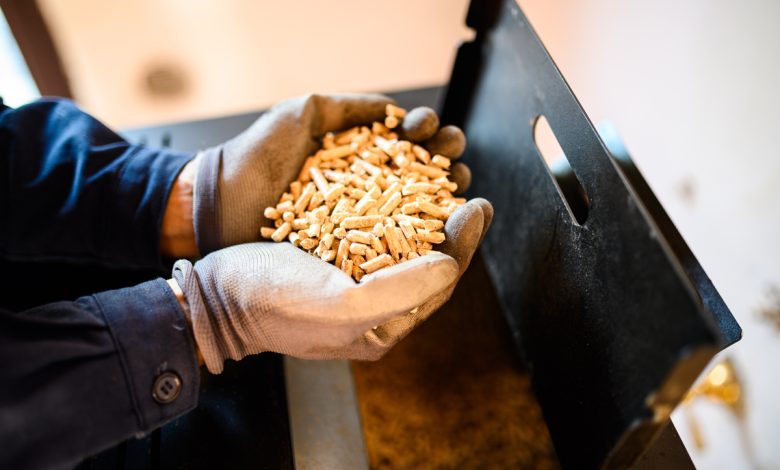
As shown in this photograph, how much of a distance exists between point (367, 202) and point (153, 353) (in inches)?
12.7

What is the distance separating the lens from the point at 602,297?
0.58 meters

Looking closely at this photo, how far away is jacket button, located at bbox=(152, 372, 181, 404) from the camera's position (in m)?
0.58

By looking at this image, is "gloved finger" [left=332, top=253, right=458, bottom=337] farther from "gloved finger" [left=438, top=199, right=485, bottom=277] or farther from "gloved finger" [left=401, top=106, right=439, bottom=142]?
"gloved finger" [left=401, top=106, right=439, bottom=142]

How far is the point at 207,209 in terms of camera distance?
2.48 ft

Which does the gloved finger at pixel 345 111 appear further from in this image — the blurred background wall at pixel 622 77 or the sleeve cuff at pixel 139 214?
the blurred background wall at pixel 622 77

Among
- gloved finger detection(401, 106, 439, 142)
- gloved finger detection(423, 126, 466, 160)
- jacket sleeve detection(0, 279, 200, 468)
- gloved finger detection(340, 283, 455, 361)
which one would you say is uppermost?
gloved finger detection(401, 106, 439, 142)

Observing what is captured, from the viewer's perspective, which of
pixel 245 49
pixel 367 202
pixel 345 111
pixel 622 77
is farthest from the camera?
pixel 245 49

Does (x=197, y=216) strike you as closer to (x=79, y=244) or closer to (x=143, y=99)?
(x=79, y=244)

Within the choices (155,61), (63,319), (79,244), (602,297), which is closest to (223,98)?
(155,61)

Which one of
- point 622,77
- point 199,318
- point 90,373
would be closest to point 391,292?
point 199,318

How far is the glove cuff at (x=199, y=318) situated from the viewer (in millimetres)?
599

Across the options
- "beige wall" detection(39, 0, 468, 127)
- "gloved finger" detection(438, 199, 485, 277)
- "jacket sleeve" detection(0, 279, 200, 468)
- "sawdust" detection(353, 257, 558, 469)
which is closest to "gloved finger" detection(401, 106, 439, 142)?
Answer: "gloved finger" detection(438, 199, 485, 277)

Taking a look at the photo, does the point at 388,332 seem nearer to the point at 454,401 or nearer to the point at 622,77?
the point at 454,401

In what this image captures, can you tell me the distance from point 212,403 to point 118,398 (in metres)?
0.17
